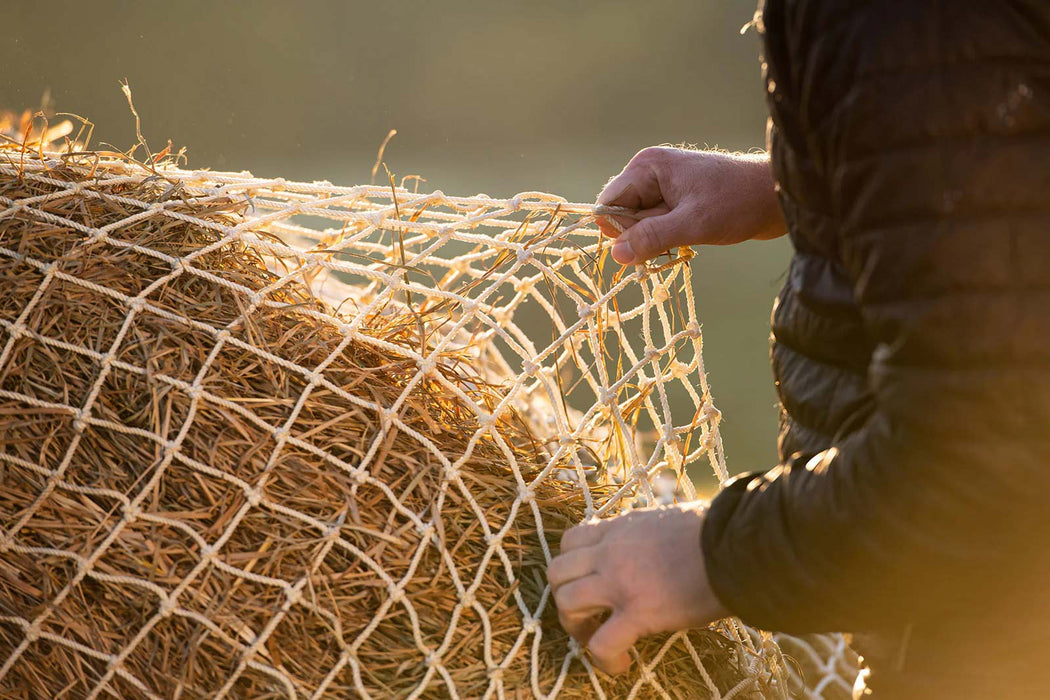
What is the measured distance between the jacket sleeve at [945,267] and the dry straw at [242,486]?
1.36ft

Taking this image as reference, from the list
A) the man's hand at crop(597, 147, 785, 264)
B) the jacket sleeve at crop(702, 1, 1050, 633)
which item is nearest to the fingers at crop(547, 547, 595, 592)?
the jacket sleeve at crop(702, 1, 1050, 633)

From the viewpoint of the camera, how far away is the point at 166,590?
0.85 meters

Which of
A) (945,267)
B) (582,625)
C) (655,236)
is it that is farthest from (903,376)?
(655,236)

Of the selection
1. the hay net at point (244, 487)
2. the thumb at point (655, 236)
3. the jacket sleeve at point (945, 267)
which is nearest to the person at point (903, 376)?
the jacket sleeve at point (945, 267)

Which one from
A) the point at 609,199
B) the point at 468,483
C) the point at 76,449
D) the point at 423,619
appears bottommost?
the point at 423,619

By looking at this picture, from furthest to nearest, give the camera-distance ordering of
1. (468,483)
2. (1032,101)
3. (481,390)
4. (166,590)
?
(481,390)
(468,483)
(166,590)
(1032,101)

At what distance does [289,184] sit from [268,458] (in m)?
0.41

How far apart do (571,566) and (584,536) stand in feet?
0.11

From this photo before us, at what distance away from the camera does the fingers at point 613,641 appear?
796 millimetres

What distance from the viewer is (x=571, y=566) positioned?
841 millimetres

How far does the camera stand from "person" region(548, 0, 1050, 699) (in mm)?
562

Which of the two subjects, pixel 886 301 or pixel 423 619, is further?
pixel 423 619

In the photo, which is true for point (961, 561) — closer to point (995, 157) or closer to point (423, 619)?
point (995, 157)

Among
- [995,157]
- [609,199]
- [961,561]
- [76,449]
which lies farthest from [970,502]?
[76,449]
